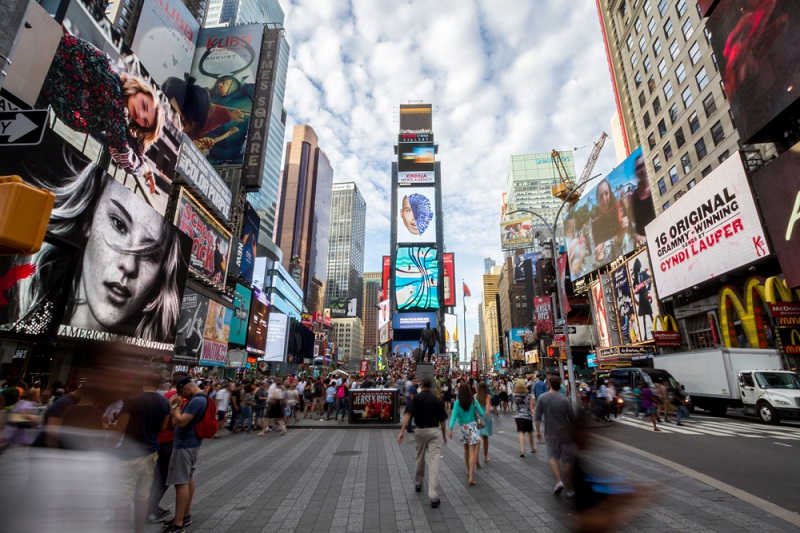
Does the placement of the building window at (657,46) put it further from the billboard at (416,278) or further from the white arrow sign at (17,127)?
the white arrow sign at (17,127)

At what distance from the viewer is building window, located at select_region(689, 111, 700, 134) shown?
3616 cm

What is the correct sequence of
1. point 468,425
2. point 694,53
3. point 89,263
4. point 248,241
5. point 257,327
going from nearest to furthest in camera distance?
1. point 468,425
2. point 89,263
3. point 694,53
4. point 257,327
5. point 248,241

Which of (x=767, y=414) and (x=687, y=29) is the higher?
(x=687, y=29)

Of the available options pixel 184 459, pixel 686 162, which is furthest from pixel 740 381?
pixel 686 162

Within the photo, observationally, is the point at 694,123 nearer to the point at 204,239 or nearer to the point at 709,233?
the point at 709,233

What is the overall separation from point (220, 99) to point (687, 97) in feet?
160

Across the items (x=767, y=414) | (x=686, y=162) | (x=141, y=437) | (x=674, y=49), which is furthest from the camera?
(x=674, y=49)

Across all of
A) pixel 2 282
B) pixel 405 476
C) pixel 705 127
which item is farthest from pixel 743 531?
pixel 705 127

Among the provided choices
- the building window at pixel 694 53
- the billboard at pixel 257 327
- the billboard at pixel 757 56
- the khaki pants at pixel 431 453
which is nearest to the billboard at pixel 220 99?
the billboard at pixel 257 327

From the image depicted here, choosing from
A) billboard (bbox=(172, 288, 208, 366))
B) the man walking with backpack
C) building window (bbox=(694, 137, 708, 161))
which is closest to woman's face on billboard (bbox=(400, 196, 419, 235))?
billboard (bbox=(172, 288, 208, 366))

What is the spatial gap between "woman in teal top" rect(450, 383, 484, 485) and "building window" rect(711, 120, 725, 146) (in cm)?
3849

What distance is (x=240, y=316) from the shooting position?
177 feet

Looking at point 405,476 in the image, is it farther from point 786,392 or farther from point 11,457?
point 786,392

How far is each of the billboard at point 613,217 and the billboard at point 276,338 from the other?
53007 millimetres
